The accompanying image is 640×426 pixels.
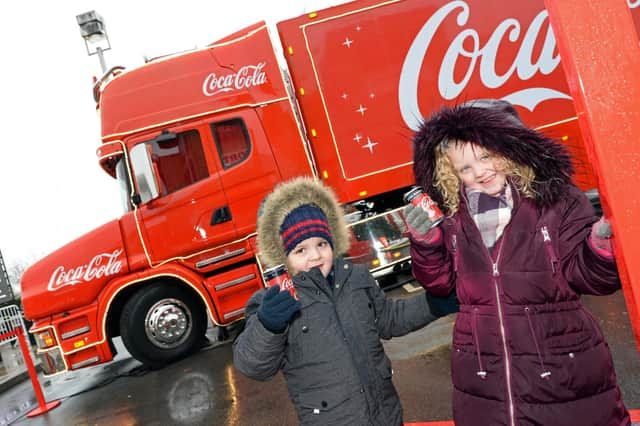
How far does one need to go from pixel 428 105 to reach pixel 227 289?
11.2 ft

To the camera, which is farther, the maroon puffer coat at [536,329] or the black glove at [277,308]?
the black glove at [277,308]

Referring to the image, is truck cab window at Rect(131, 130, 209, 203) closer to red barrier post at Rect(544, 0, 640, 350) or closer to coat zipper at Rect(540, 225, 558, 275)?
coat zipper at Rect(540, 225, 558, 275)

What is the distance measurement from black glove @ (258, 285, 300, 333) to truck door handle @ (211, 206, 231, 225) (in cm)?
405

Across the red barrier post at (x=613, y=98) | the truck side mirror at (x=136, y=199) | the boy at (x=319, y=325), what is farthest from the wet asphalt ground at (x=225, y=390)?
the red barrier post at (x=613, y=98)

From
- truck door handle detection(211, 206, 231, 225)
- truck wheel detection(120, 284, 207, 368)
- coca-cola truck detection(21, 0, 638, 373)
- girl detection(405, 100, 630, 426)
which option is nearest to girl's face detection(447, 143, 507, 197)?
girl detection(405, 100, 630, 426)

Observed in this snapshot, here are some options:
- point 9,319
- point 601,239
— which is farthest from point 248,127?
point 9,319

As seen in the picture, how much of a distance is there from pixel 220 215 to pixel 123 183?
133 cm

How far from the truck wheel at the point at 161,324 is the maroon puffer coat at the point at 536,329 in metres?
4.80

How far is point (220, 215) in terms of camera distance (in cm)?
557

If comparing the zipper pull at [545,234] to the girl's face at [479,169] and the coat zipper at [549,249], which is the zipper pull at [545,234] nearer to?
the coat zipper at [549,249]

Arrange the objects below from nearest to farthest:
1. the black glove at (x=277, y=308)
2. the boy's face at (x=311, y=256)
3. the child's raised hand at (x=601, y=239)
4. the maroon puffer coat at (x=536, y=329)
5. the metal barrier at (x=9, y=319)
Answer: the child's raised hand at (x=601, y=239)
the maroon puffer coat at (x=536, y=329)
the black glove at (x=277, y=308)
the boy's face at (x=311, y=256)
the metal barrier at (x=9, y=319)

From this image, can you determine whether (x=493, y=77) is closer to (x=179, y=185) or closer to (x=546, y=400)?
(x=179, y=185)

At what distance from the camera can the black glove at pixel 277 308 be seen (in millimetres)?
1622

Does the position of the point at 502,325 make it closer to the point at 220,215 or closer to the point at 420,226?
the point at 420,226
